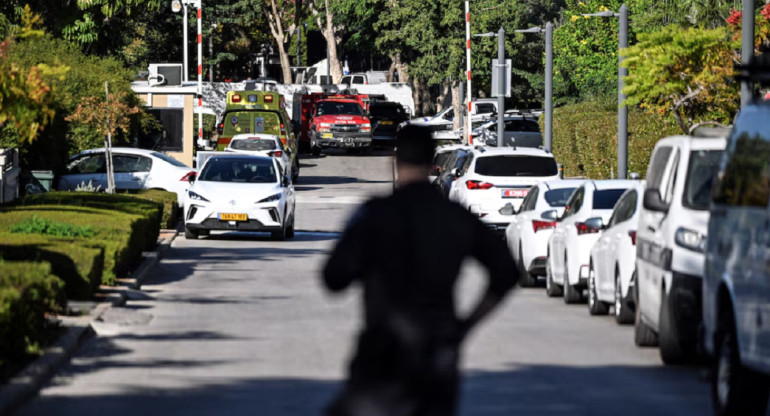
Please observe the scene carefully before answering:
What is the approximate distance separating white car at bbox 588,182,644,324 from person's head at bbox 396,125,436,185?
8.29 meters

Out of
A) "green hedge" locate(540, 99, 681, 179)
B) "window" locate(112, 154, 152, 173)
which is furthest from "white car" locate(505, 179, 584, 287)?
"window" locate(112, 154, 152, 173)

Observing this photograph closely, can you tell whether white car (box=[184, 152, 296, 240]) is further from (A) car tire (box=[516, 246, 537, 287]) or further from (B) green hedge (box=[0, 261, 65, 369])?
A: (B) green hedge (box=[0, 261, 65, 369])

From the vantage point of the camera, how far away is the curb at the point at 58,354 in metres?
9.64

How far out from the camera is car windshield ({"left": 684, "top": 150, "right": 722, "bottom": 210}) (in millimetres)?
11586

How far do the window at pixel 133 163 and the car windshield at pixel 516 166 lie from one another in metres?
9.23

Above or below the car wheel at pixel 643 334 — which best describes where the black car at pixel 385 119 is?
above

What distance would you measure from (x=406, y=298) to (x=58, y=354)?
642cm

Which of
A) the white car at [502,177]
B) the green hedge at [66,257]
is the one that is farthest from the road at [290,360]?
the white car at [502,177]

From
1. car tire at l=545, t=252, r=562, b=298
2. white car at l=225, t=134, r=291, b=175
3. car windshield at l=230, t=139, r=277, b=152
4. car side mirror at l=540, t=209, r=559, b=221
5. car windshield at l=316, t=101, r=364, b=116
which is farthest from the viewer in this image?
car windshield at l=316, t=101, r=364, b=116

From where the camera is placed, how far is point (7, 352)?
10.7 meters

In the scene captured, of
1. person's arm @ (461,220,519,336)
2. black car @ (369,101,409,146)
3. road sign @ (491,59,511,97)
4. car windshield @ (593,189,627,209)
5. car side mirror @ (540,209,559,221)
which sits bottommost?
car side mirror @ (540,209,559,221)

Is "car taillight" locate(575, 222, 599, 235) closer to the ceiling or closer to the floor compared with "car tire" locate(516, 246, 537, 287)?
closer to the ceiling

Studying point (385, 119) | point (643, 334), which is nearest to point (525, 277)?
point (643, 334)

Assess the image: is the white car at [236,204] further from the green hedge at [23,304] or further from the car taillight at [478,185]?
the green hedge at [23,304]
